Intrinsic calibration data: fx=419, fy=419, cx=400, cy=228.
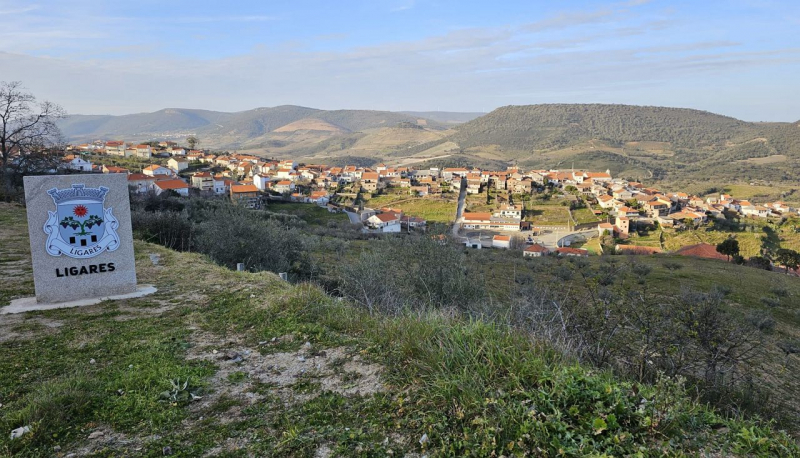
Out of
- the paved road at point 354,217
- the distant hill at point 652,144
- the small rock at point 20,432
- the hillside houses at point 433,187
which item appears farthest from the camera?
the distant hill at point 652,144

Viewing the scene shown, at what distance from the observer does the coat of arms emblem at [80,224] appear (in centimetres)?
671

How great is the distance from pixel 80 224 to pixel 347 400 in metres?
6.11

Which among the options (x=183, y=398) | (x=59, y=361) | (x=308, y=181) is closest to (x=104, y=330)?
(x=59, y=361)

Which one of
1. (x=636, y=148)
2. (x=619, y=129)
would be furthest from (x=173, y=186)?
(x=619, y=129)

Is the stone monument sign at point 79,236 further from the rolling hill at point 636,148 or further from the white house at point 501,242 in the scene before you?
the rolling hill at point 636,148

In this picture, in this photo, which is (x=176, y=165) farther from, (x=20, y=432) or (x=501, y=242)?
(x=20, y=432)

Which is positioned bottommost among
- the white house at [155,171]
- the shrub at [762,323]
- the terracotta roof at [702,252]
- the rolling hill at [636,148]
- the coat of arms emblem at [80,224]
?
the terracotta roof at [702,252]

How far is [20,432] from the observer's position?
9.78 feet

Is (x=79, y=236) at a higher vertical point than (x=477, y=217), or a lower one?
higher

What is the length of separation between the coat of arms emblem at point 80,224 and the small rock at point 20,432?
478cm

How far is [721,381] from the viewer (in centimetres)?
484

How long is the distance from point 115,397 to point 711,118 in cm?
24227

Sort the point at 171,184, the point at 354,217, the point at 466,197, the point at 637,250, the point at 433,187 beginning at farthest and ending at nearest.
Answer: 1. the point at 433,187
2. the point at 466,197
3. the point at 354,217
4. the point at 171,184
5. the point at 637,250

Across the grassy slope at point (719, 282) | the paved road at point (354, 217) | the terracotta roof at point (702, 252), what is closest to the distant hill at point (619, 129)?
the paved road at point (354, 217)
